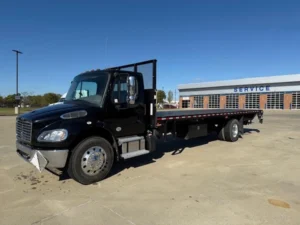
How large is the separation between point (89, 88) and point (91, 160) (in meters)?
1.76

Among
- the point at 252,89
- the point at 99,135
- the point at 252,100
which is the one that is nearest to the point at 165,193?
the point at 99,135

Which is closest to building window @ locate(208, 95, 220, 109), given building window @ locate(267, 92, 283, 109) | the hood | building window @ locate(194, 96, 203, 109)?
building window @ locate(194, 96, 203, 109)

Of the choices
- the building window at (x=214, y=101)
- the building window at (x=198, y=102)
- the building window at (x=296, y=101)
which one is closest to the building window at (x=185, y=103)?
the building window at (x=198, y=102)

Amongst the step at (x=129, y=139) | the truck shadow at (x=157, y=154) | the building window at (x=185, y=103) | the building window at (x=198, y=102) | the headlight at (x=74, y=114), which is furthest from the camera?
the building window at (x=185, y=103)

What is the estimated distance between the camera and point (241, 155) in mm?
7688

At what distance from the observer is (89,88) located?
5.80m

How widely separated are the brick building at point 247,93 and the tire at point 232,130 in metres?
45.9

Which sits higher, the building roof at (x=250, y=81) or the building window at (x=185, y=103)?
the building roof at (x=250, y=81)

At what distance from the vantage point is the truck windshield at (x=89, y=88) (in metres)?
5.50

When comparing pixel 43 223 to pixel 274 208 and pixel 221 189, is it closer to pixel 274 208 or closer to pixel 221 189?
pixel 221 189

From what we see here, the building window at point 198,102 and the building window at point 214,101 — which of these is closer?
the building window at point 214,101

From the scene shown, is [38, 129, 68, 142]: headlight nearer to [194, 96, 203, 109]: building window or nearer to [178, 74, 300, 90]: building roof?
[178, 74, 300, 90]: building roof

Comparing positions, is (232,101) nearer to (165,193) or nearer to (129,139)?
(129,139)

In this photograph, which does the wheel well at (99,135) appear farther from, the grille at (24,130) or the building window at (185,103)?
the building window at (185,103)
